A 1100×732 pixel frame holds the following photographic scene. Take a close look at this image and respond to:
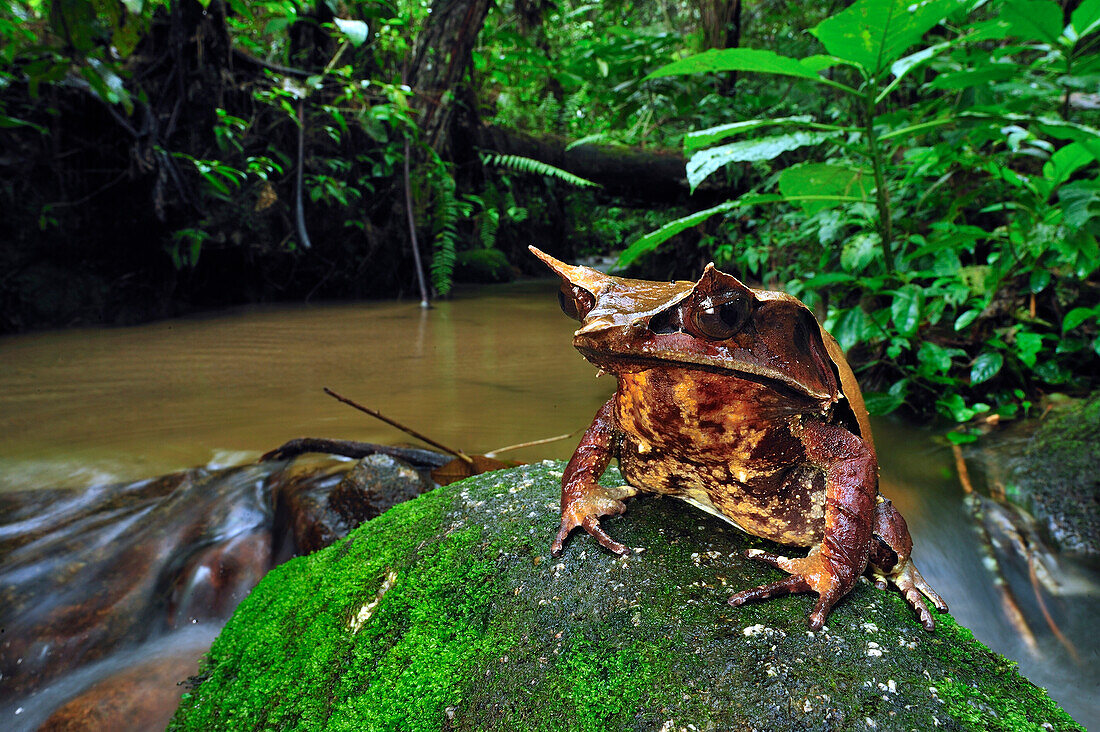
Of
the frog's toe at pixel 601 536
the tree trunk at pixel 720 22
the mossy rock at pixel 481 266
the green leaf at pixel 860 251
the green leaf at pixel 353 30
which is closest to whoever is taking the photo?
the frog's toe at pixel 601 536

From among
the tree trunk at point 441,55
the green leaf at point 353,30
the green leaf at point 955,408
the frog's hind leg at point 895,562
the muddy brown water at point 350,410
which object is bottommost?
the muddy brown water at point 350,410

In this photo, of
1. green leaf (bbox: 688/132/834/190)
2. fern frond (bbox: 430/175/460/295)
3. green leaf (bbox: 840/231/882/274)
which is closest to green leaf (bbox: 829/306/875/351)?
green leaf (bbox: 840/231/882/274)

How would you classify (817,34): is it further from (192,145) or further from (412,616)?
(192,145)

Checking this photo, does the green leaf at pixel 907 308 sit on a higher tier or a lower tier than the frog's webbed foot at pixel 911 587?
higher

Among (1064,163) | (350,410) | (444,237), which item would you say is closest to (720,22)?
(444,237)

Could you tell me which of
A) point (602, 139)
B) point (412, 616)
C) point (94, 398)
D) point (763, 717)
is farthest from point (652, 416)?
point (602, 139)

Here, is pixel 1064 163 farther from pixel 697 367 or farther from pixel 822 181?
pixel 697 367

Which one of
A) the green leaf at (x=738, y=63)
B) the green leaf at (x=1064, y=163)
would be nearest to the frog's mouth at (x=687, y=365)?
the green leaf at (x=738, y=63)

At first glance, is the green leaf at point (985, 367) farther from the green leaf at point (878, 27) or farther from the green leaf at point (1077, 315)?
the green leaf at point (878, 27)
